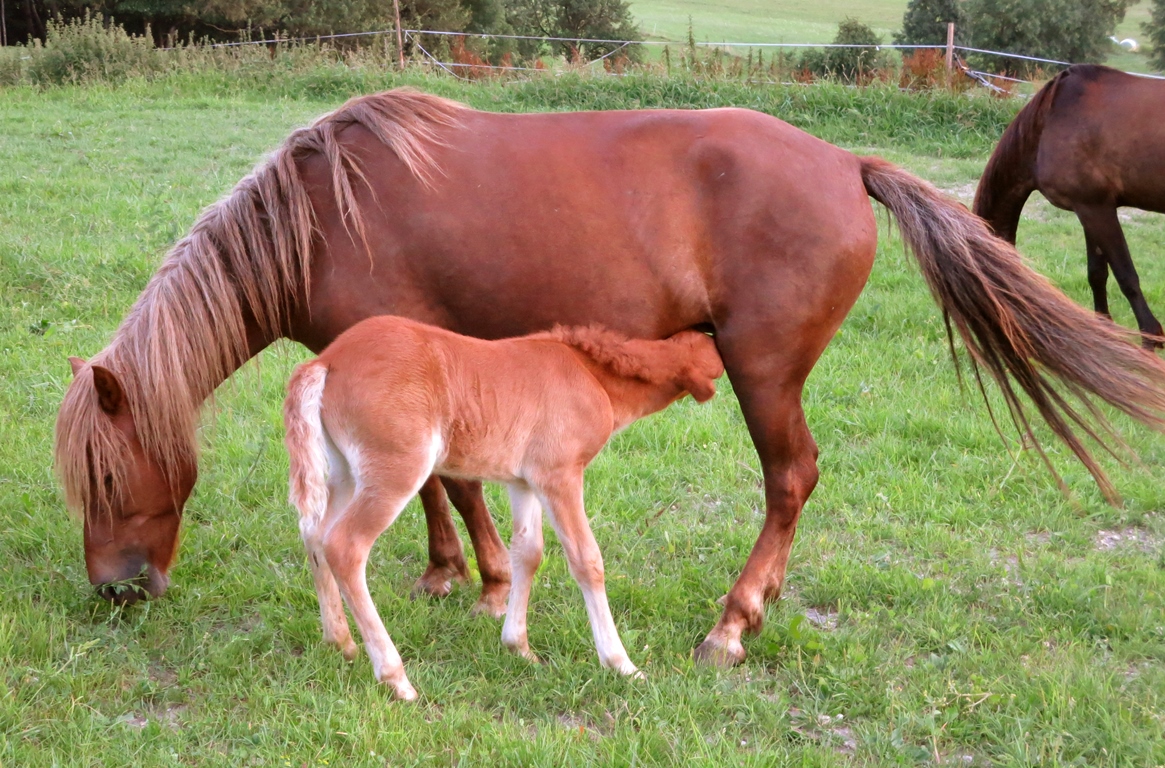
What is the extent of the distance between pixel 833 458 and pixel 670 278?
6.02 ft

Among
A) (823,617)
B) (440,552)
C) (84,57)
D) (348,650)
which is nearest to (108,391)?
(348,650)

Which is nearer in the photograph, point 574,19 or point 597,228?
point 597,228

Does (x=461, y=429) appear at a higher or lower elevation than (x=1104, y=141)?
lower

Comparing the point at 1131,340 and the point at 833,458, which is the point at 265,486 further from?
the point at 1131,340

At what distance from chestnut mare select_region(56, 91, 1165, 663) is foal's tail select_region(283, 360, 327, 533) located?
0.50 meters

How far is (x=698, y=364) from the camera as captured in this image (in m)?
3.26

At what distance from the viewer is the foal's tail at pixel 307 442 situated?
2.78 m

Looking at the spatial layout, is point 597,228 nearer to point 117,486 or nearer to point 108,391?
point 108,391

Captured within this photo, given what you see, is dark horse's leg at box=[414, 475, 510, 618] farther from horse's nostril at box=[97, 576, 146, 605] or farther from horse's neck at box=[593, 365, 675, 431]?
horse's nostril at box=[97, 576, 146, 605]

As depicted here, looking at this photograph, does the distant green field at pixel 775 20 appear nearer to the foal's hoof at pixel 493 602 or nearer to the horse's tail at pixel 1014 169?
the horse's tail at pixel 1014 169

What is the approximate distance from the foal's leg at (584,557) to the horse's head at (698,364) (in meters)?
0.51

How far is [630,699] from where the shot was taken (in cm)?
293

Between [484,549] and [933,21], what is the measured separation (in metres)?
35.7

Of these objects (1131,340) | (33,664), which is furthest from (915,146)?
(33,664)
